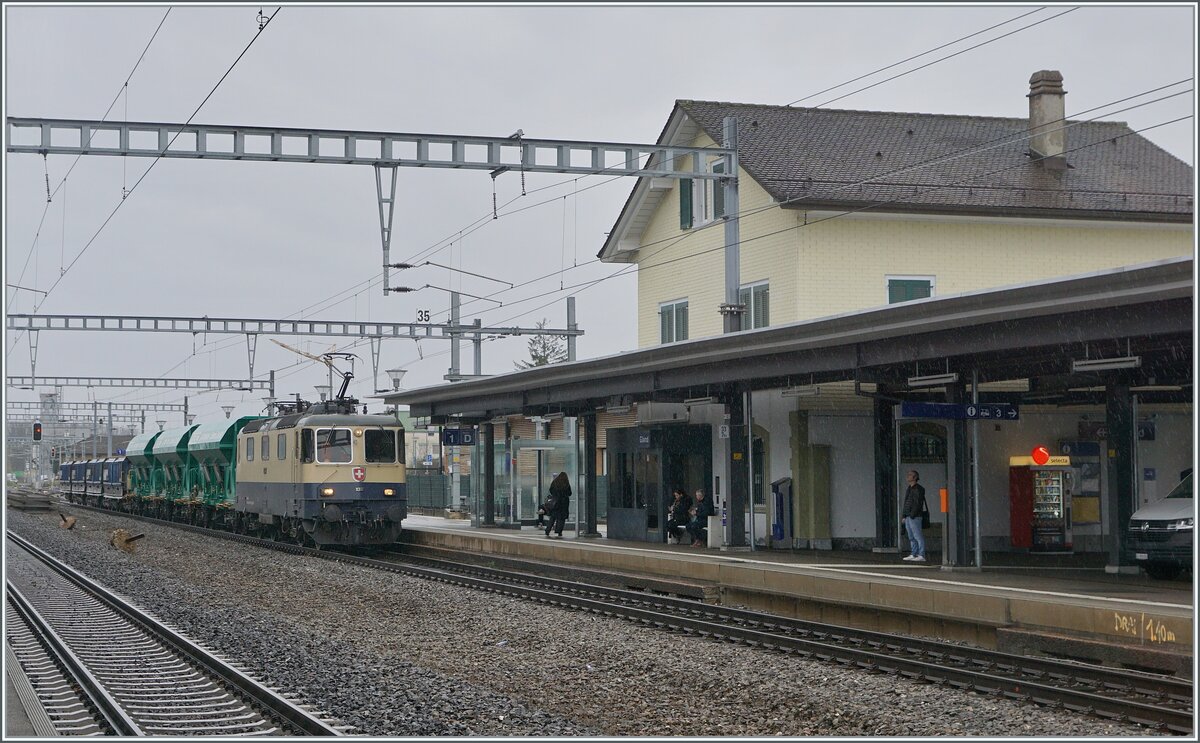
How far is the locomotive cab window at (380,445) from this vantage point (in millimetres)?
28484

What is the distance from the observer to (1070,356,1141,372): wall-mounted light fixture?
50.8 ft

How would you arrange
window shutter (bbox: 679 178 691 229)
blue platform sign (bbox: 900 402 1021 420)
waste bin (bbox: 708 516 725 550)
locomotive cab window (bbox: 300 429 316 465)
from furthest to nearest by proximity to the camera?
window shutter (bbox: 679 178 691 229) → locomotive cab window (bbox: 300 429 316 465) → waste bin (bbox: 708 516 725 550) → blue platform sign (bbox: 900 402 1021 420)

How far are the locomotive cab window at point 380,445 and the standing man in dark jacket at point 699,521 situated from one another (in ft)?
24.2

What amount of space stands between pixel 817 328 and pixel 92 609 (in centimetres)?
1069

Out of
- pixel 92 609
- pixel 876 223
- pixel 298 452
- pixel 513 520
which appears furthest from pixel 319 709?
pixel 513 520

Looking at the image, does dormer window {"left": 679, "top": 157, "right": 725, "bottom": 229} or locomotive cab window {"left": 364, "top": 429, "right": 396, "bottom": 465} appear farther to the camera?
dormer window {"left": 679, "top": 157, "right": 725, "bottom": 229}

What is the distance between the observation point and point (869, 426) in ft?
78.7

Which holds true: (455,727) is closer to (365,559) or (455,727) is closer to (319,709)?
(319,709)

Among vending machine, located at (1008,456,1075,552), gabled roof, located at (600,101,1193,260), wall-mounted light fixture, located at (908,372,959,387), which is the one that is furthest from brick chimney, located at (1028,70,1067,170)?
wall-mounted light fixture, located at (908,372,959,387)

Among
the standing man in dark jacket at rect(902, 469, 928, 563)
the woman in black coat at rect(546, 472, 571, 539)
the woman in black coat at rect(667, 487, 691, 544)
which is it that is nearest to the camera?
the standing man in dark jacket at rect(902, 469, 928, 563)

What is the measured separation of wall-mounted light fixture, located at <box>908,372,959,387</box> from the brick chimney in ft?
42.4

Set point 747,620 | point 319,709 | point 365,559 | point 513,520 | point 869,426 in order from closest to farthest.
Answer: point 319,709 < point 747,620 < point 869,426 < point 365,559 < point 513,520

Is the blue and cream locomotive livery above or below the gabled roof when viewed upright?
below

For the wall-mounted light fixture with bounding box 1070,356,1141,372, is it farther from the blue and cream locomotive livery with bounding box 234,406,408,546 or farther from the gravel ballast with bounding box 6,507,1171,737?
the blue and cream locomotive livery with bounding box 234,406,408,546
